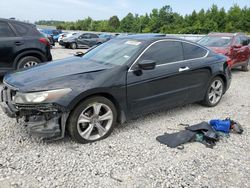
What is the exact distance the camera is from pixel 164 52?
14.3 ft

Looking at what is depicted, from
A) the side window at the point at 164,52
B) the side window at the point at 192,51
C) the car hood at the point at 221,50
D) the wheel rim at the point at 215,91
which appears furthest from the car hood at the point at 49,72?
the car hood at the point at 221,50

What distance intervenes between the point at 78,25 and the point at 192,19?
38663 millimetres

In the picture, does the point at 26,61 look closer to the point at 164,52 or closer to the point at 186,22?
the point at 164,52

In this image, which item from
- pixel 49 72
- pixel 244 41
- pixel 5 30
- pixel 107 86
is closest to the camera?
pixel 107 86

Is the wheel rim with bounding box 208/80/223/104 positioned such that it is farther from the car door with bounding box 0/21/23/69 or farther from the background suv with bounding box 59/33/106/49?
the background suv with bounding box 59/33/106/49

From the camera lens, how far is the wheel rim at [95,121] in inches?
139

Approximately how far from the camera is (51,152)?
333cm

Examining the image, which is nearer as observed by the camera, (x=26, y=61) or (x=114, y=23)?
(x=26, y=61)

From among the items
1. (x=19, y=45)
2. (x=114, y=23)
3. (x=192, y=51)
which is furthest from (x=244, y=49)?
(x=114, y=23)

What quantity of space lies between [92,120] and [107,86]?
0.54 meters

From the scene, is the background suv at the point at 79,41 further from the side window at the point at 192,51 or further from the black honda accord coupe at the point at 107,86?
the side window at the point at 192,51

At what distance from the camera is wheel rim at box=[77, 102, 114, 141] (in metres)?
3.52

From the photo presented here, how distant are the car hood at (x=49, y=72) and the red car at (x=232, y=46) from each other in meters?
6.11

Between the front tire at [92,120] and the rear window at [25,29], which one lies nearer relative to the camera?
the front tire at [92,120]
